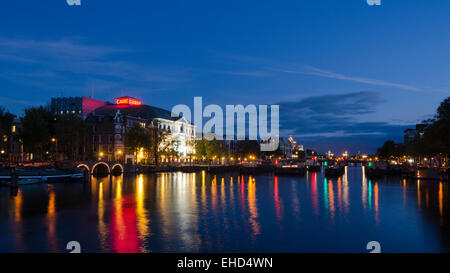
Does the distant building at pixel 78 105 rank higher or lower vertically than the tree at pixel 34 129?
higher

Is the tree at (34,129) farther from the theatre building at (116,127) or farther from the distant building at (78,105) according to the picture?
the distant building at (78,105)

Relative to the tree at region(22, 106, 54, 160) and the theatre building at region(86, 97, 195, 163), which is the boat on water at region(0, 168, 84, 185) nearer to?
the tree at region(22, 106, 54, 160)

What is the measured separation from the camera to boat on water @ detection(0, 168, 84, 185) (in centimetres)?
5969

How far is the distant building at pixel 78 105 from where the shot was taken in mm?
156875

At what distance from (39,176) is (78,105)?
111921 millimetres

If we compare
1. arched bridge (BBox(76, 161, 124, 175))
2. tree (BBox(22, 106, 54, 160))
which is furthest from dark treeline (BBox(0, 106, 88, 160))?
arched bridge (BBox(76, 161, 124, 175))

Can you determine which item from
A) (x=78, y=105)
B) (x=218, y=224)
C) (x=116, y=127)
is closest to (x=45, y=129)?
(x=116, y=127)

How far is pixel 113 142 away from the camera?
11488 centimetres

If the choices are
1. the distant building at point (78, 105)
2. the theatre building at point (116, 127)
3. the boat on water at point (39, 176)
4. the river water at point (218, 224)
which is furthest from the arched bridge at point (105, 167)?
the distant building at point (78, 105)

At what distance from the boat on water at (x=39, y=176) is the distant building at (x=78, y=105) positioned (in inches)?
3216

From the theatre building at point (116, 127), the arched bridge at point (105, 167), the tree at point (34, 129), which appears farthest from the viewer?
the theatre building at point (116, 127)

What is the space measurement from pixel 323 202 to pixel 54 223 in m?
30.3

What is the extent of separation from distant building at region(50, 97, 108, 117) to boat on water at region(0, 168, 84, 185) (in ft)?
268
